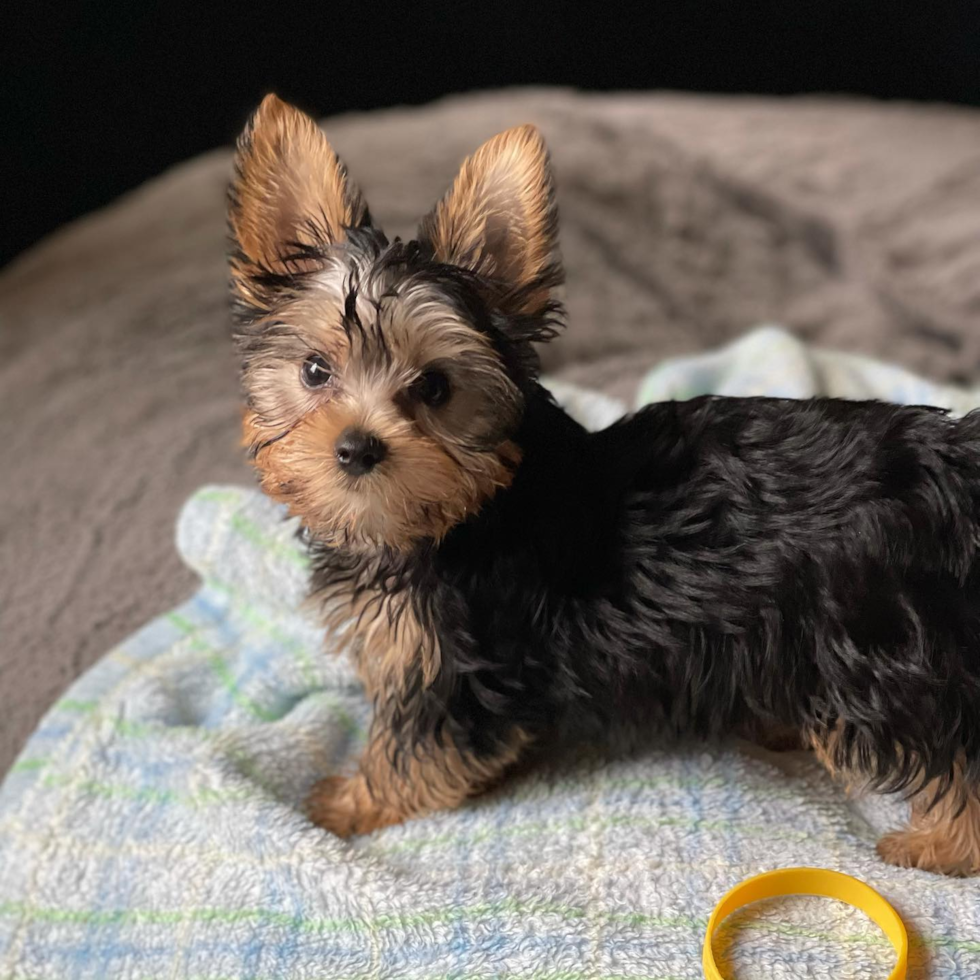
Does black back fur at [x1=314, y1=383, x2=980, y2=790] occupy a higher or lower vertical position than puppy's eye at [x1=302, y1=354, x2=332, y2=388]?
lower

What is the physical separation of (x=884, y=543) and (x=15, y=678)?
181 centimetres

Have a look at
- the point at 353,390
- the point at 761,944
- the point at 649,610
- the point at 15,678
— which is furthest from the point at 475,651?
the point at 15,678

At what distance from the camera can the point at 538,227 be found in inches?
59.5

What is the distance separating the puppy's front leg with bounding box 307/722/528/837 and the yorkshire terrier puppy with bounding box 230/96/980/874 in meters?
0.02

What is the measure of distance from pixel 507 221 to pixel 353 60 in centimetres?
301

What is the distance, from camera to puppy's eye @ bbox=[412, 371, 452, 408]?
1.48m

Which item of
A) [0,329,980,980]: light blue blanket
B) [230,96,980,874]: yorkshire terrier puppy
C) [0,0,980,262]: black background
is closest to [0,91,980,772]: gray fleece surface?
[0,0,980,262]: black background

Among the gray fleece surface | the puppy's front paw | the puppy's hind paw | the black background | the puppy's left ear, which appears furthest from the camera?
the black background

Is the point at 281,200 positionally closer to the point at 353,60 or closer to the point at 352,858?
the point at 352,858

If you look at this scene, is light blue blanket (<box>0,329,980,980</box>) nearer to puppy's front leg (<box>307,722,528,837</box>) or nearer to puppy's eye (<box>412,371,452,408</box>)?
puppy's front leg (<box>307,722,528,837</box>)

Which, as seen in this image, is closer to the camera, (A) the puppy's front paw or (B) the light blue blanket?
(B) the light blue blanket

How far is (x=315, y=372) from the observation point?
152 cm

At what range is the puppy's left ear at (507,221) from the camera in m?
1.50

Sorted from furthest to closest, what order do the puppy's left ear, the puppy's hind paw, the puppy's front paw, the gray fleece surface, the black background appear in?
the black background
the gray fleece surface
the puppy's front paw
the puppy's hind paw
the puppy's left ear
